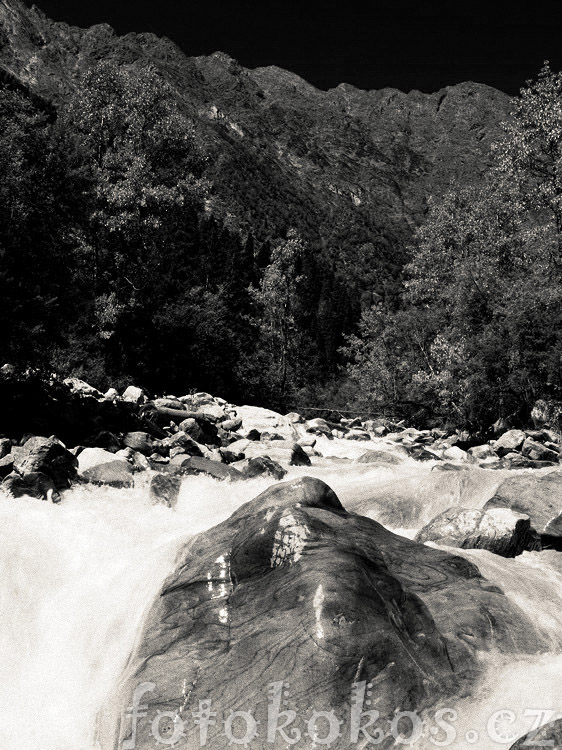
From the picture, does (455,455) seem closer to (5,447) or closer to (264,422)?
(264,422)

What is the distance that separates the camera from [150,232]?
78.9 feet

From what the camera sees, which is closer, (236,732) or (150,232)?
(236,732)

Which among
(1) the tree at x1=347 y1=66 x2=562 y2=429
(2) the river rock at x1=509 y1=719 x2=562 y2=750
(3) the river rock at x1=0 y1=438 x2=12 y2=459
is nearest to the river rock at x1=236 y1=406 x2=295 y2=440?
(1) the tree at x1=347 y1=66 x2=562 y2=429

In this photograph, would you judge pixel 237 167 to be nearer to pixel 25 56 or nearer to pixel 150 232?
pixel 25 56

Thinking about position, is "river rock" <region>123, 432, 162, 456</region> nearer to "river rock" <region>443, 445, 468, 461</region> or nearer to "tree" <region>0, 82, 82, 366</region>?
"tree" <region>0, 82, 82, 366</region>

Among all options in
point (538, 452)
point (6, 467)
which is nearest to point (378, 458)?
point (538, 452)

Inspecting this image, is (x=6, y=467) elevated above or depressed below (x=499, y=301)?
below

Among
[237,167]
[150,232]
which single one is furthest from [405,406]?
[237,167]

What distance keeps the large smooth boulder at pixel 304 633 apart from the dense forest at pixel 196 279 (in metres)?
8.84

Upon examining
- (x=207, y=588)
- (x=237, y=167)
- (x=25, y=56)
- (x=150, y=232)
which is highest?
(x=25, y=56)

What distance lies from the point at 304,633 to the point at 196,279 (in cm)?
3208

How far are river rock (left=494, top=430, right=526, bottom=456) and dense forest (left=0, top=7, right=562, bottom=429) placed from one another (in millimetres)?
2793

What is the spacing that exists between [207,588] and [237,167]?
528ft

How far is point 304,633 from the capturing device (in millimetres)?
4566
